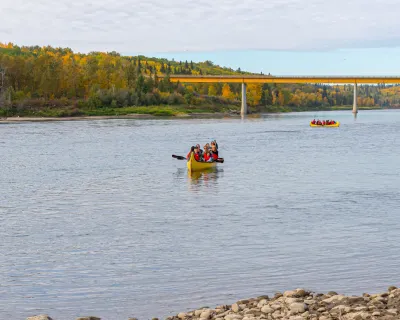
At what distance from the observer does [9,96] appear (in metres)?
143

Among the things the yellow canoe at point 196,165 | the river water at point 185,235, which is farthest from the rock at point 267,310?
the yellow canoe at point 196,165

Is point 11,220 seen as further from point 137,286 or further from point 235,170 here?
point 235,170

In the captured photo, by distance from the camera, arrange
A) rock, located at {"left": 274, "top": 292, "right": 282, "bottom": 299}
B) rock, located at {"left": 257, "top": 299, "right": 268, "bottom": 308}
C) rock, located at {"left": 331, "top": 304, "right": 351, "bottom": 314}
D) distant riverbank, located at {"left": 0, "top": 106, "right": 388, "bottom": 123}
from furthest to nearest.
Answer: distant riverbank, located at {"left": 0, "top": 106, "right": 388, "bottom": 123} → rock, located at {"left": 274, "top": 292, "right": 282, "bottom": 299} → rock, located at {"left": 257, "top": 299, "right": 268, "bottom": 308} → rock, located at {"left": 331, "top": 304, "right": 351, "bottom": 314}

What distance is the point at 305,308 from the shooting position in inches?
534

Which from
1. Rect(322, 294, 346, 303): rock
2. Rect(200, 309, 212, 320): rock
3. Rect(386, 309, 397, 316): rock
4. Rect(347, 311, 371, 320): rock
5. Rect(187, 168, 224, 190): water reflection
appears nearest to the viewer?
Rect(347, 311, 371, 320): rock

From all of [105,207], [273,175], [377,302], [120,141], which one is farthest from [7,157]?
[377,302]

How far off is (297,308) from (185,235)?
10638 mm

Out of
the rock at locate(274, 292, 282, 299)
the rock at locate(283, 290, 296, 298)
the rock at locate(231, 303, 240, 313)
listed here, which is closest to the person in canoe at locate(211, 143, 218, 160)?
the rock at locate(274, 292, 282, 299)

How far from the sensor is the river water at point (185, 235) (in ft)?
55.3

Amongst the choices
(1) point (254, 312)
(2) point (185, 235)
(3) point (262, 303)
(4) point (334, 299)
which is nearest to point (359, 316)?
(4) point (334, 299)

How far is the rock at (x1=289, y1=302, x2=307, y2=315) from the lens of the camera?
43.9 feet

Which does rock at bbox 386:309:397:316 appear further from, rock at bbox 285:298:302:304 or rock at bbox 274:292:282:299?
rock at bbox 274:292:282:299

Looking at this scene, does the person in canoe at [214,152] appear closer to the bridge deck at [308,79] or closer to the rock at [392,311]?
the rock at [392,311]

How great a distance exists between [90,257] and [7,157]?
40.4 metres
